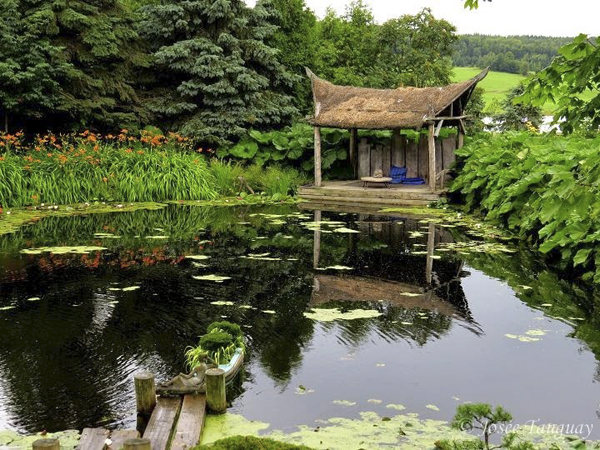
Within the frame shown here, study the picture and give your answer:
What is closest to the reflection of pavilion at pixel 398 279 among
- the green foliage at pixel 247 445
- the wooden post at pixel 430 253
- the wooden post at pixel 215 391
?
the wooden post at pixel 430 253

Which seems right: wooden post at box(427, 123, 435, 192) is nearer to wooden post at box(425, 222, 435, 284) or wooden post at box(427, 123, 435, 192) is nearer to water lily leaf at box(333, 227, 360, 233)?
wooden post at box(425, 222, 435, 284)

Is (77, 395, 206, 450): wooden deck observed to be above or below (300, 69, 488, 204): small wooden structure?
below

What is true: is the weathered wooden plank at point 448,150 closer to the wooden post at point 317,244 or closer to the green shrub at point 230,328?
the wooden post at point 317,244

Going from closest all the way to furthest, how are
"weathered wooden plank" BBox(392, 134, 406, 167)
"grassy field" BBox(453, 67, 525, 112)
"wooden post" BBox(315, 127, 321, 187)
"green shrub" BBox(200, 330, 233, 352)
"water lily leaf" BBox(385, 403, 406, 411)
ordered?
1. "water lily leaf" BBox(385, 403, 406, 411)
2. "green shrub" BBox(200, 330, 233, 352)
3. "wooden post" BBox(315, 127, 321, 187)
4. "weathered wooden plank" BBox(392, 134, 406, 167)
5. "grassy field" BBox(453, 67, 525, 112)

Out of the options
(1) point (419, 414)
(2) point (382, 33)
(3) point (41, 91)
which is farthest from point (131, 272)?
(2) point (382, 33)

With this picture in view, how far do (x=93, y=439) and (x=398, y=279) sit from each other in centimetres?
574

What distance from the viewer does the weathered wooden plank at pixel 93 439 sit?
416cm

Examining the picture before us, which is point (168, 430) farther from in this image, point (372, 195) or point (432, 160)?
point (432, 160)

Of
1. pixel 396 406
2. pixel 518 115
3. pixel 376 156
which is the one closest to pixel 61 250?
pixel 396 406

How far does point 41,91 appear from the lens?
1762 centimetres

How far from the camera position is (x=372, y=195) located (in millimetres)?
18344

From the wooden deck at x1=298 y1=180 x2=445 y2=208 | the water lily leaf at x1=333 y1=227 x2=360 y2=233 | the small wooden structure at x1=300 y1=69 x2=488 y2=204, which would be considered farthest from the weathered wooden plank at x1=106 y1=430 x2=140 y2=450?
the small wooden structure at x1=300 y1=69 x2=488 y2=204

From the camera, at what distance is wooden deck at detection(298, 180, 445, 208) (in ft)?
58.1

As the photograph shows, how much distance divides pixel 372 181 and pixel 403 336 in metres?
12.2
